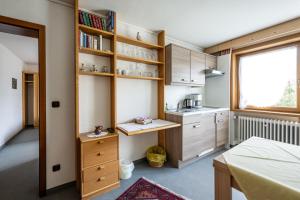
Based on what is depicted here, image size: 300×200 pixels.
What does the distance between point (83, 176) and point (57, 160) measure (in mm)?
474

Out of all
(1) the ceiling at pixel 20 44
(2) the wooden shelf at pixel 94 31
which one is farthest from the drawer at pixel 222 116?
(1) the ceiling at pixel 20 44

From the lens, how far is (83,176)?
168cm

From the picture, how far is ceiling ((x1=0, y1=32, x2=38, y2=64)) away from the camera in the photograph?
10.3 feet

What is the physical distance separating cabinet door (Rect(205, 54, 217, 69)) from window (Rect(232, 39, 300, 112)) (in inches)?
18.6

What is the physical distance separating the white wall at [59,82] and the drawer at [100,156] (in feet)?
1.30

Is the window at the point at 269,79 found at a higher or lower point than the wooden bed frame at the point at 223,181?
higher

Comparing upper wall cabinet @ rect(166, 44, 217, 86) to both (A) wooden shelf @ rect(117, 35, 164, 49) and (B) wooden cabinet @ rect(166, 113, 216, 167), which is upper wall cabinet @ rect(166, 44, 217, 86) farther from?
(B) wooden cabinet @ rect(166, 113, 216, 167)

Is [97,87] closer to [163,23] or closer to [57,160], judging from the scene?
[57,160]

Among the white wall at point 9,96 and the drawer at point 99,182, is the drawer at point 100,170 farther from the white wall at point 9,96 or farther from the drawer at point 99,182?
the white wall at point 9,96

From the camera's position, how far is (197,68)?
304cm

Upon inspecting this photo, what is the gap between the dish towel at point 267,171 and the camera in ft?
2.49

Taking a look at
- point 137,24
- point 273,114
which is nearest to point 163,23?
point 137,24

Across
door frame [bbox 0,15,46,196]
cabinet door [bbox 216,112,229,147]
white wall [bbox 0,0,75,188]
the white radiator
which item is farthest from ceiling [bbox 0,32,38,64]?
the white radiator

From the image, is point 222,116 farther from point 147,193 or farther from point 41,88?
point 41,88
